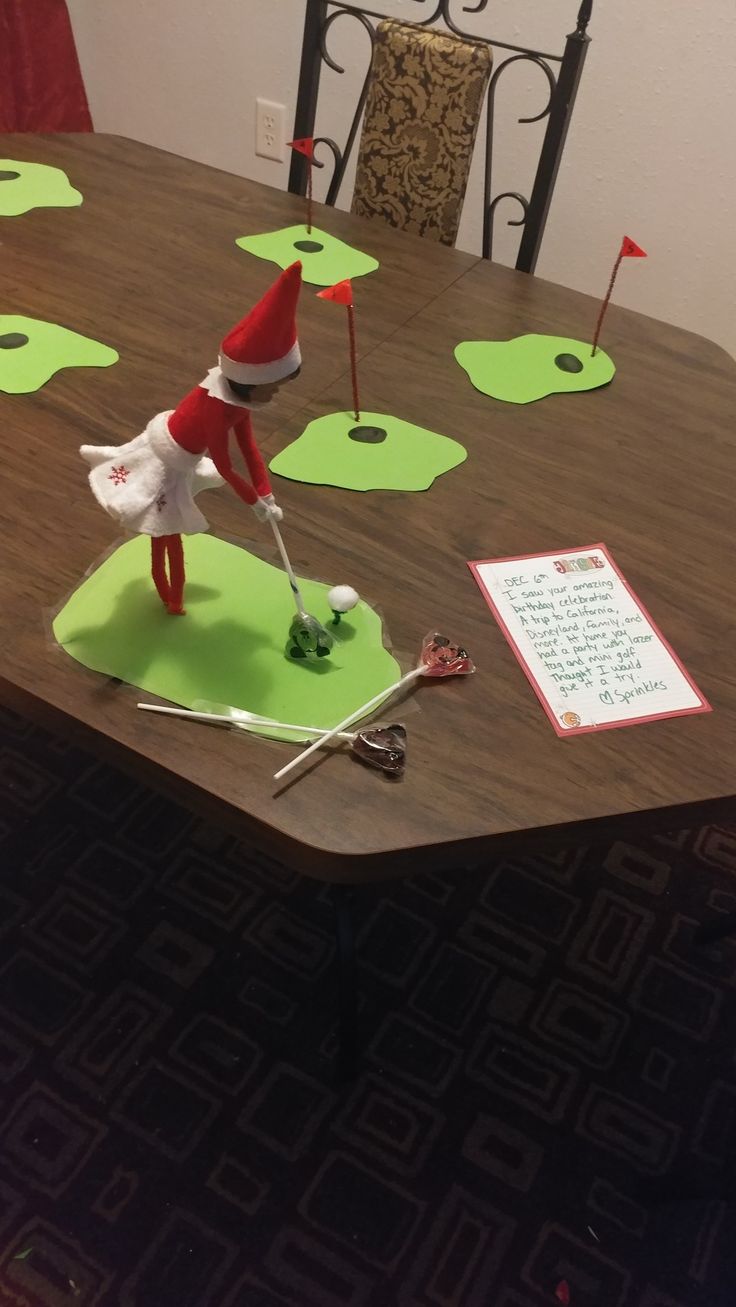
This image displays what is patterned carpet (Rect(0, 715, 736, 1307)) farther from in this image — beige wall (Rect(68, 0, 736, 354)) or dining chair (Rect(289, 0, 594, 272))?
beige wall (Rect(68, 0, 736, 354))

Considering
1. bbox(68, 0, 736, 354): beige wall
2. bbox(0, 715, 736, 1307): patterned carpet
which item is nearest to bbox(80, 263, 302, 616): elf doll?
bbox(0, 715, 736, 1307): patterned carpet

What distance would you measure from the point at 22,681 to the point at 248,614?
9.0 inches

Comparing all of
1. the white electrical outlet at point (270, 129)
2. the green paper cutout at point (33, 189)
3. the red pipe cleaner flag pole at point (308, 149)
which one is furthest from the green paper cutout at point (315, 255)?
the white electrical outlet at point (270, 129)

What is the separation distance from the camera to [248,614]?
939 mm

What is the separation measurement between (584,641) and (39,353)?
0.83m

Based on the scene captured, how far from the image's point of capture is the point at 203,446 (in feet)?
2.62

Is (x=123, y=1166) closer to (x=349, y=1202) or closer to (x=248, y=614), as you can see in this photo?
(x=349, y=1202)

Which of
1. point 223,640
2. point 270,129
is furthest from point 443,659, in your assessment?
point 270,129

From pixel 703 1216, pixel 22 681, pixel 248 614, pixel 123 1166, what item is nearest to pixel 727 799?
pixel 248 614

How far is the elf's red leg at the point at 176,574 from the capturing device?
0.88m

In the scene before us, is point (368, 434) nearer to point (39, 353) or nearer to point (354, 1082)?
point (39, 353)

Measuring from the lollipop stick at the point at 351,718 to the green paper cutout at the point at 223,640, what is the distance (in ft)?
0.03

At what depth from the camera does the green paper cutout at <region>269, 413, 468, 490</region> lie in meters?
1.11

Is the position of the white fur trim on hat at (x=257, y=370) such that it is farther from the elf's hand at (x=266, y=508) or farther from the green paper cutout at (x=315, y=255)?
the green paper cutout at (x=315, y=255)
